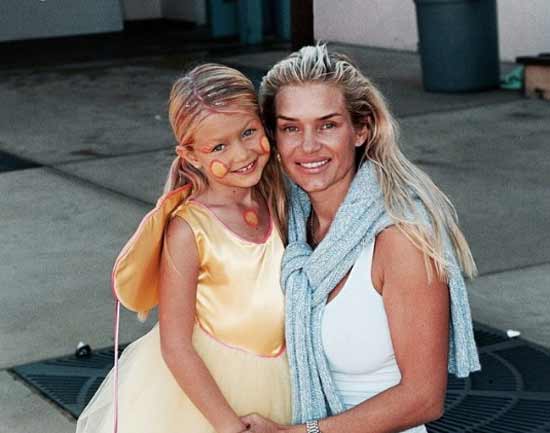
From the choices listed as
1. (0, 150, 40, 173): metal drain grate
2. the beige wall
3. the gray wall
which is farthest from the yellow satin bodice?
the gray wall

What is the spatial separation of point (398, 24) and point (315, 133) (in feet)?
35.8

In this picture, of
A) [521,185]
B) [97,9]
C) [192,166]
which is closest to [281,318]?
[192,166]

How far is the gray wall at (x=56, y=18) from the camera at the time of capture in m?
17.3

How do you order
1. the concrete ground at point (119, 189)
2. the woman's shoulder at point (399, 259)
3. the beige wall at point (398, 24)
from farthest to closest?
the beige wall at point (398, 24) → the concrete ground at point (119, 189) → the woman's shoulder at point (399, 259)

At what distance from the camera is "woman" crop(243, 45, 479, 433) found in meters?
2.48

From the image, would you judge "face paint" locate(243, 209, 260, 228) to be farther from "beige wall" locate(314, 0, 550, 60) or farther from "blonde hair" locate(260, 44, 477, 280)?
"beige wall" locate(314, 0, 550, 60)

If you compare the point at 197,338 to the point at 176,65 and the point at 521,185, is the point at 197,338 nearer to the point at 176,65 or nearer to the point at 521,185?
the point at 521,185

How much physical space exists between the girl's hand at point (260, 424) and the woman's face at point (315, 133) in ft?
1.56

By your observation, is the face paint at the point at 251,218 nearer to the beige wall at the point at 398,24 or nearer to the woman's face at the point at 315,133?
the woman's face at the point at 315,133

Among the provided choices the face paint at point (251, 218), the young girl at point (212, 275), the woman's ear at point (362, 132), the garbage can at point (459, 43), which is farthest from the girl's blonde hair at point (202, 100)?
the garbage can at point (459, 43)

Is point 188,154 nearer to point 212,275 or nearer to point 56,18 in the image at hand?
point 212,275

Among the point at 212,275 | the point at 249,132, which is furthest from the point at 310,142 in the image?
the point at 212,275

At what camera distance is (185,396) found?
2678 millimetres

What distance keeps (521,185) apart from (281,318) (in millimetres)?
4942
